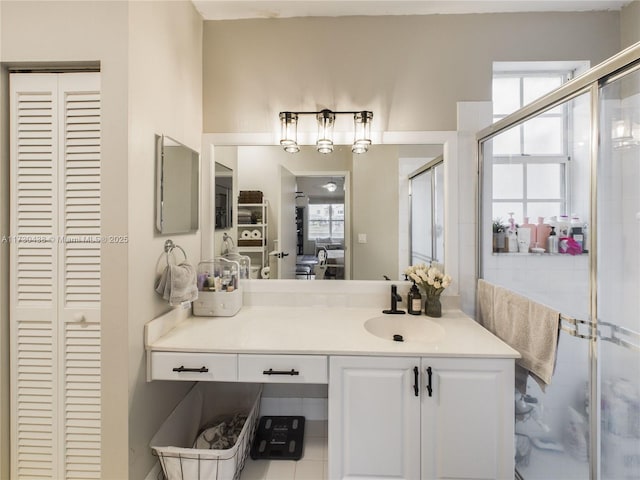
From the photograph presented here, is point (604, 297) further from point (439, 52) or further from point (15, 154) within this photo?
point (15, 154)

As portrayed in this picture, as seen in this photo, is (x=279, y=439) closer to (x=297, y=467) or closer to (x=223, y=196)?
(x=297, y=467)

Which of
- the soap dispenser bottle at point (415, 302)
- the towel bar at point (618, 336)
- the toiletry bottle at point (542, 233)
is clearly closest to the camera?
the towel bar at point (618, 336)

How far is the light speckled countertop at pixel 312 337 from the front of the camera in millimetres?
1337

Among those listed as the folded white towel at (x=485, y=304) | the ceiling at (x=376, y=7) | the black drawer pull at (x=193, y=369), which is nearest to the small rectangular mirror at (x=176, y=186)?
the black drawer pull at (x=193, y=369)

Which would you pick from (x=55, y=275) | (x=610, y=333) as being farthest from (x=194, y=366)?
(x=610, y=333)

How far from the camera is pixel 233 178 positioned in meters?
2.00

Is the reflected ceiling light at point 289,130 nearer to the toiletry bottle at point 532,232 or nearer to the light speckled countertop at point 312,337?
the light speckled countertop at point 312,337

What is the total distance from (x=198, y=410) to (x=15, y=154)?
160cm

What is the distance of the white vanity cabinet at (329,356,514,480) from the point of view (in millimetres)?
1301

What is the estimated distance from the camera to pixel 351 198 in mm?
1966

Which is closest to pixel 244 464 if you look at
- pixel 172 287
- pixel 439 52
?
pixel 172 287

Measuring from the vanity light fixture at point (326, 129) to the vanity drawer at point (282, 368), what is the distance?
1.19m

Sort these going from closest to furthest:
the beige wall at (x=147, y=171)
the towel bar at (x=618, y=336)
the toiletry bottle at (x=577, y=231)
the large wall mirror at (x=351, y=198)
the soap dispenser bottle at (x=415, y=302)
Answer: the towel bar at (x=618, y=336), the beige wall at (x=147, y=171), the toiletry bottle at (x=577, y=231), the soap dispenser bottle at (x=415, y=302), the large wall mirror at (x=351, y=198)

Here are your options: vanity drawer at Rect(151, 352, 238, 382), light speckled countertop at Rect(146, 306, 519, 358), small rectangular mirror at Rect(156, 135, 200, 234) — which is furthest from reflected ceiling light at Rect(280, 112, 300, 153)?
vanity drawer at Rect(151, 352, 238, 382)
